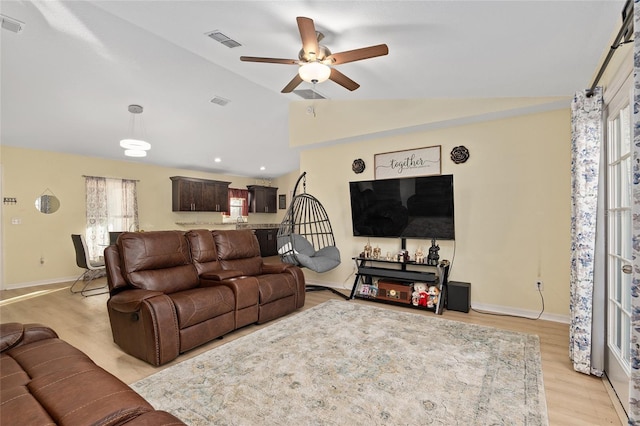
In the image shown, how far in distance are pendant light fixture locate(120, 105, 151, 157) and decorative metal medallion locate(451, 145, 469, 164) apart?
441cm

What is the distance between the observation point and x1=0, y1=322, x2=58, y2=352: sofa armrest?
1.71 m

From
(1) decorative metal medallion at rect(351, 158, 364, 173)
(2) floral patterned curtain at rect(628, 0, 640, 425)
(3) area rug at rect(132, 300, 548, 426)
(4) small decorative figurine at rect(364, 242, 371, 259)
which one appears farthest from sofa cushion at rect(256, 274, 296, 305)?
(2) floral patterned curtain at rect(628, 0, 640, 425)

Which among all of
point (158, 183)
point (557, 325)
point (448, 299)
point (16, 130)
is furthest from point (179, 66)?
point (557, 325)

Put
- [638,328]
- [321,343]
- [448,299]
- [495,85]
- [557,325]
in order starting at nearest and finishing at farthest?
1. [638,328]
2. [321,343]
3. [495,85]
4. [557,325]
5. [448,299]

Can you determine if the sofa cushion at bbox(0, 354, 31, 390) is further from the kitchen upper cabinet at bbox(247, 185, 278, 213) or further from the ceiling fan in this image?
the kitchen upper cabinet at bbox(247, 185, 278, 213)

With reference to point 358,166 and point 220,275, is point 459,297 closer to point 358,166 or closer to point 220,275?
point 358,166

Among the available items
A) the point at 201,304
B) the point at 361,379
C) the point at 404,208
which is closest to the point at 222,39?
the point at 201,304

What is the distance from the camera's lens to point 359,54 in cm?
250

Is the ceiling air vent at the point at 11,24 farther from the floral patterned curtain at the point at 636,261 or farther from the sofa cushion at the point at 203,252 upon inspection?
the floral patterned curtain at the point at 636,261

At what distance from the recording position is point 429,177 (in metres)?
4.35

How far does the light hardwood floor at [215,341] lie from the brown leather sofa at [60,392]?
1.00 m

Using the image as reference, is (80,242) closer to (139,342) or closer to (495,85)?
(139,342)

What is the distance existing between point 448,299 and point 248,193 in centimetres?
703

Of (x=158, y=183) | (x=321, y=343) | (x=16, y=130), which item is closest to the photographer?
(x=321, y=343)
